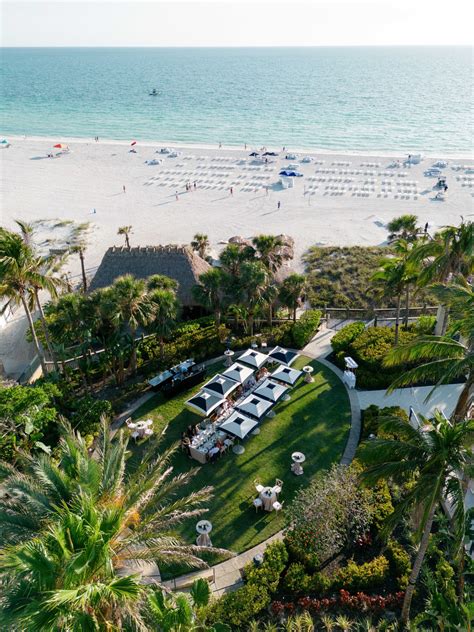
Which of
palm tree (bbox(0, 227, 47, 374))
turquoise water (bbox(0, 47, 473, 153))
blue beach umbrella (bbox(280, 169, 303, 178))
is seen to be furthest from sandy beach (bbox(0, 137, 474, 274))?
palm tree (bbox(0, 227, 47, 374))

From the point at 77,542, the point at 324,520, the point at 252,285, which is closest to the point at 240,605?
the point at 324,520

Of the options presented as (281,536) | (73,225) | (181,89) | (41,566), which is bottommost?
(281,536)

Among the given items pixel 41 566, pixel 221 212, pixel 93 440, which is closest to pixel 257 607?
pixel 41 566

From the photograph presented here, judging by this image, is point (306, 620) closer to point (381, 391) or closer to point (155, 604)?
point (155, 604)

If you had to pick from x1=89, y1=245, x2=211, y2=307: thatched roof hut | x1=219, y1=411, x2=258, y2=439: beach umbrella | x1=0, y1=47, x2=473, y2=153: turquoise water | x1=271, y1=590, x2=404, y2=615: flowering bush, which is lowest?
x1=271, y1=590, x2=404, y2=615: flowering bush

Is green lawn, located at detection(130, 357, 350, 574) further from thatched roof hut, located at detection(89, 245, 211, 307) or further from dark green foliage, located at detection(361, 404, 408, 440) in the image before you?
thatched roof hut, located at detection(89, 245, 211, 307)

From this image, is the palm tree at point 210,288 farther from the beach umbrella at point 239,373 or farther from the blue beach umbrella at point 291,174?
the blue beach umbrella at point 291,174
